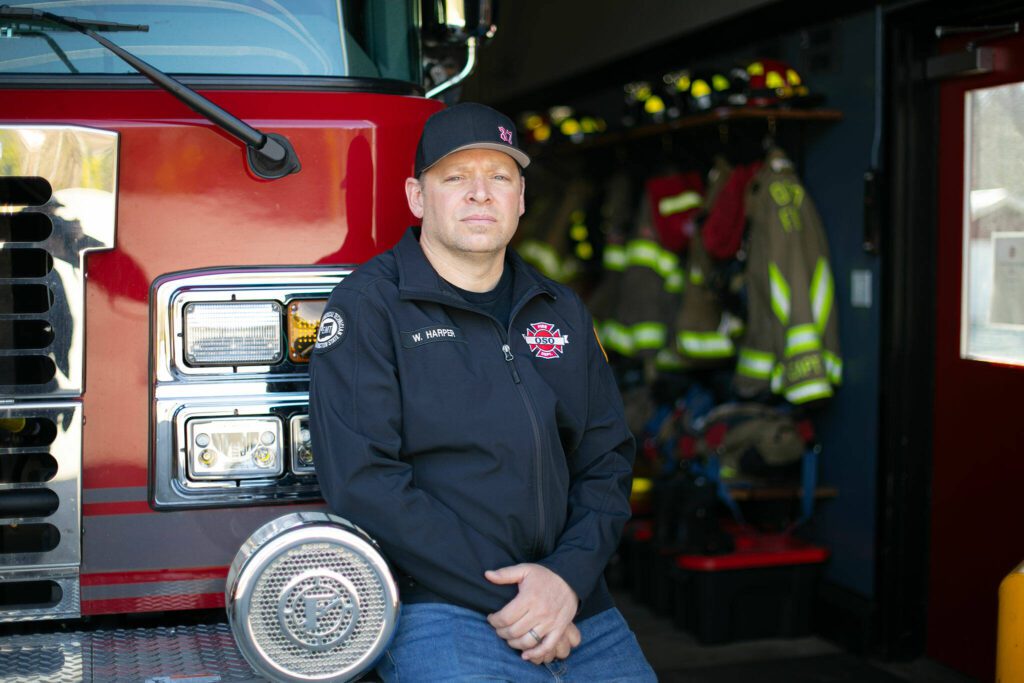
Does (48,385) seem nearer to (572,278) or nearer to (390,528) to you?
(390,528)

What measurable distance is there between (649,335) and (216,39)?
168 inches

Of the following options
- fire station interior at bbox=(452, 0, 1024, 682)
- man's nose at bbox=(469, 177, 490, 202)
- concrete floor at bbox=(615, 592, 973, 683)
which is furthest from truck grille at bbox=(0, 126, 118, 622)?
concrete floor at bbox=(615, 592, 973, 683)

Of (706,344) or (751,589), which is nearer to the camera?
(751,589)

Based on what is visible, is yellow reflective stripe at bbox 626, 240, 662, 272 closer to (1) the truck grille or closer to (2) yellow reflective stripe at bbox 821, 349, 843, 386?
(2) yellow reflective stripe at bbox 821, 349, 843, 386

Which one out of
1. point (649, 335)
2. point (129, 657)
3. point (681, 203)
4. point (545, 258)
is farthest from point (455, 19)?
point (545, 258)

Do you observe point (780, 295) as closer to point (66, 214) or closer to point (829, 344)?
point (829, 344)

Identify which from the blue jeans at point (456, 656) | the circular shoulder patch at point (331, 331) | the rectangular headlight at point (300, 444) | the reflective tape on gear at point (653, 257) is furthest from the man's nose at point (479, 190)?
the reflective tape on gear at point (653, 257)

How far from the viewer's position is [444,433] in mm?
2654

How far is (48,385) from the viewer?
2.85 meters

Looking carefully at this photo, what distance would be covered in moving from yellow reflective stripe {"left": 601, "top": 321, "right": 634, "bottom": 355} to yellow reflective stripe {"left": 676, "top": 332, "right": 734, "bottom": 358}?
2.30ft

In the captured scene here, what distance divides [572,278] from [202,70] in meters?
5.73

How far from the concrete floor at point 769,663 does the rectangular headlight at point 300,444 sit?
266cm

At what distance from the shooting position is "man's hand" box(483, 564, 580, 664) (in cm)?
264

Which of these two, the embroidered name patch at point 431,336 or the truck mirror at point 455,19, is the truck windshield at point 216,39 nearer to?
the truck mirror at point 455,19
